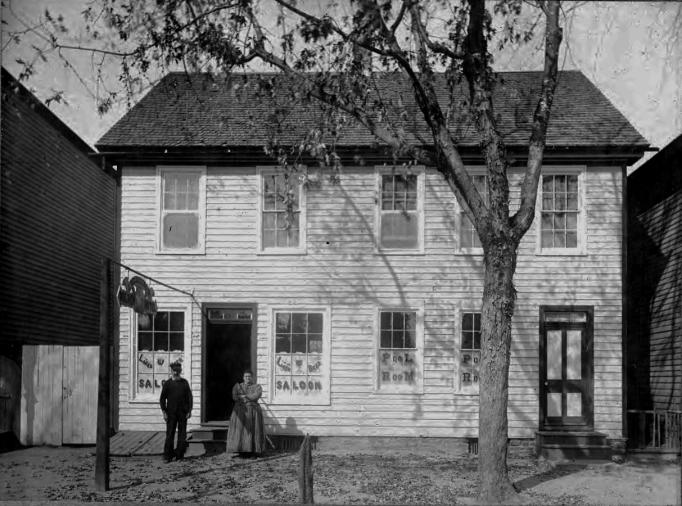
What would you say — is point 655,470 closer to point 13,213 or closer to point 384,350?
point 384,350

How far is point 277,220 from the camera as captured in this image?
1577cm

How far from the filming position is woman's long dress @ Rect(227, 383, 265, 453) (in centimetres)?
1395

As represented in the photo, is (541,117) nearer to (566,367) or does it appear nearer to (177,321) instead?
(566,367)

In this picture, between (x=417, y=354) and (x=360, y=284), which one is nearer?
(x=417, y=354)

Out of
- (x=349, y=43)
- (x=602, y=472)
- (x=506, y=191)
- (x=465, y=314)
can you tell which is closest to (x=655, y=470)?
(x=602, y=472)

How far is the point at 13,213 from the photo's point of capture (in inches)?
635

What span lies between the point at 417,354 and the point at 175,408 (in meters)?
4.70

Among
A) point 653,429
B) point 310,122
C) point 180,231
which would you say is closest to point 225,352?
point 180,231

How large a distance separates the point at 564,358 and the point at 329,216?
5.32m

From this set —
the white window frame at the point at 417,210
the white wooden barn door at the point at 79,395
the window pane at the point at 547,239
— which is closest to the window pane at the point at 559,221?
the window pane at the point at 547,239

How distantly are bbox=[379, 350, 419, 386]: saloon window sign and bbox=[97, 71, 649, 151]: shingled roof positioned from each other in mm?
4074

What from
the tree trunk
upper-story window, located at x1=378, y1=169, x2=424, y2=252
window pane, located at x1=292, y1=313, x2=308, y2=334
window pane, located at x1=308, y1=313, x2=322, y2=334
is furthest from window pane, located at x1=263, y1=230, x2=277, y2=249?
the tree trunk

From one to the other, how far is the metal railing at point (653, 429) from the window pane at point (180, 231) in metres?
9.05

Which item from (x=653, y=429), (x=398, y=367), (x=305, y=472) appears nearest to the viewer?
(x=305, y=472)
